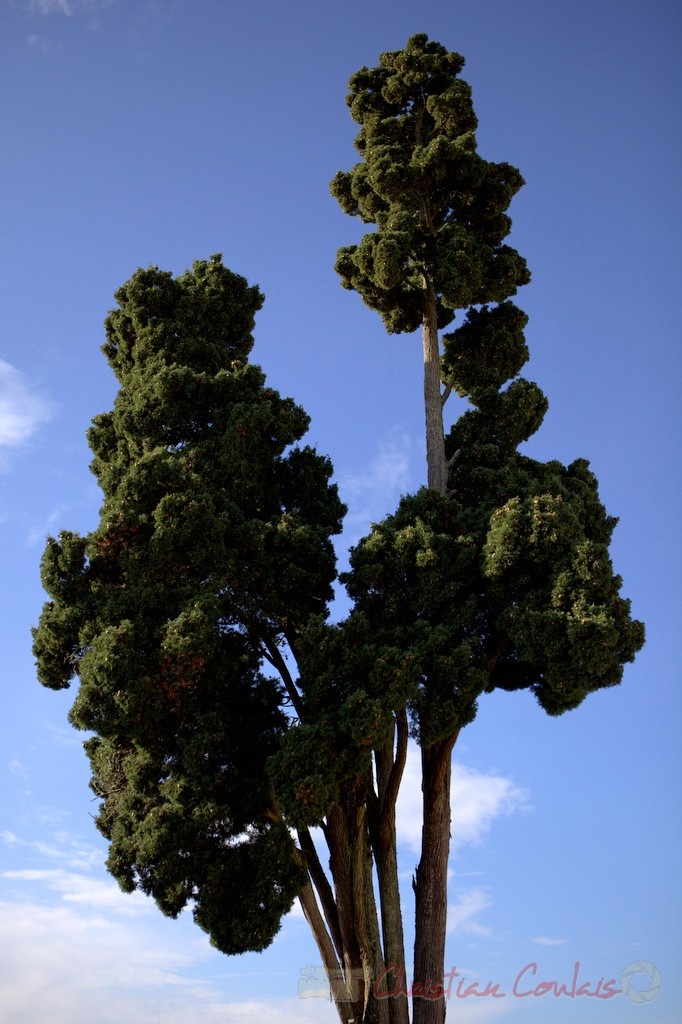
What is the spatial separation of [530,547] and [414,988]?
6132mm

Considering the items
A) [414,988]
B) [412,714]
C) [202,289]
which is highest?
[202,289]

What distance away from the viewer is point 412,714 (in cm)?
1195

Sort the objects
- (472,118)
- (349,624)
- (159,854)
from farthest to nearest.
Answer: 1. (472,118)
2. (349,624)
3. (159,854)

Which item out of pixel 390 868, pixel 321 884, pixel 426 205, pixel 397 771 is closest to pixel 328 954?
pixel 321 884

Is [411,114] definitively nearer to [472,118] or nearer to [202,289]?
[472,118]

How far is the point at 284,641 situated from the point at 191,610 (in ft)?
9.62

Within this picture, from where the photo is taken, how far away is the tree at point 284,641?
10969mm

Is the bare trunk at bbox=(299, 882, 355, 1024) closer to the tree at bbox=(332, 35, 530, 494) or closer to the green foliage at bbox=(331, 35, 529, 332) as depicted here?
the tree at bbox=(332, 35, 530, 494)

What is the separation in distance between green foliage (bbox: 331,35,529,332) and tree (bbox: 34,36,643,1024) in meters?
3.07

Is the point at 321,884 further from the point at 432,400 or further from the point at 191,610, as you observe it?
the point at 432,400

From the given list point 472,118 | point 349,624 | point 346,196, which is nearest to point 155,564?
point 349,624

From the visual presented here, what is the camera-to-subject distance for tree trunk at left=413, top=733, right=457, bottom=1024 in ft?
39.7

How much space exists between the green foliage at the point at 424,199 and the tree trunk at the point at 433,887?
7.96 meters

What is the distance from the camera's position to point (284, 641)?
A: 45.3 ft
